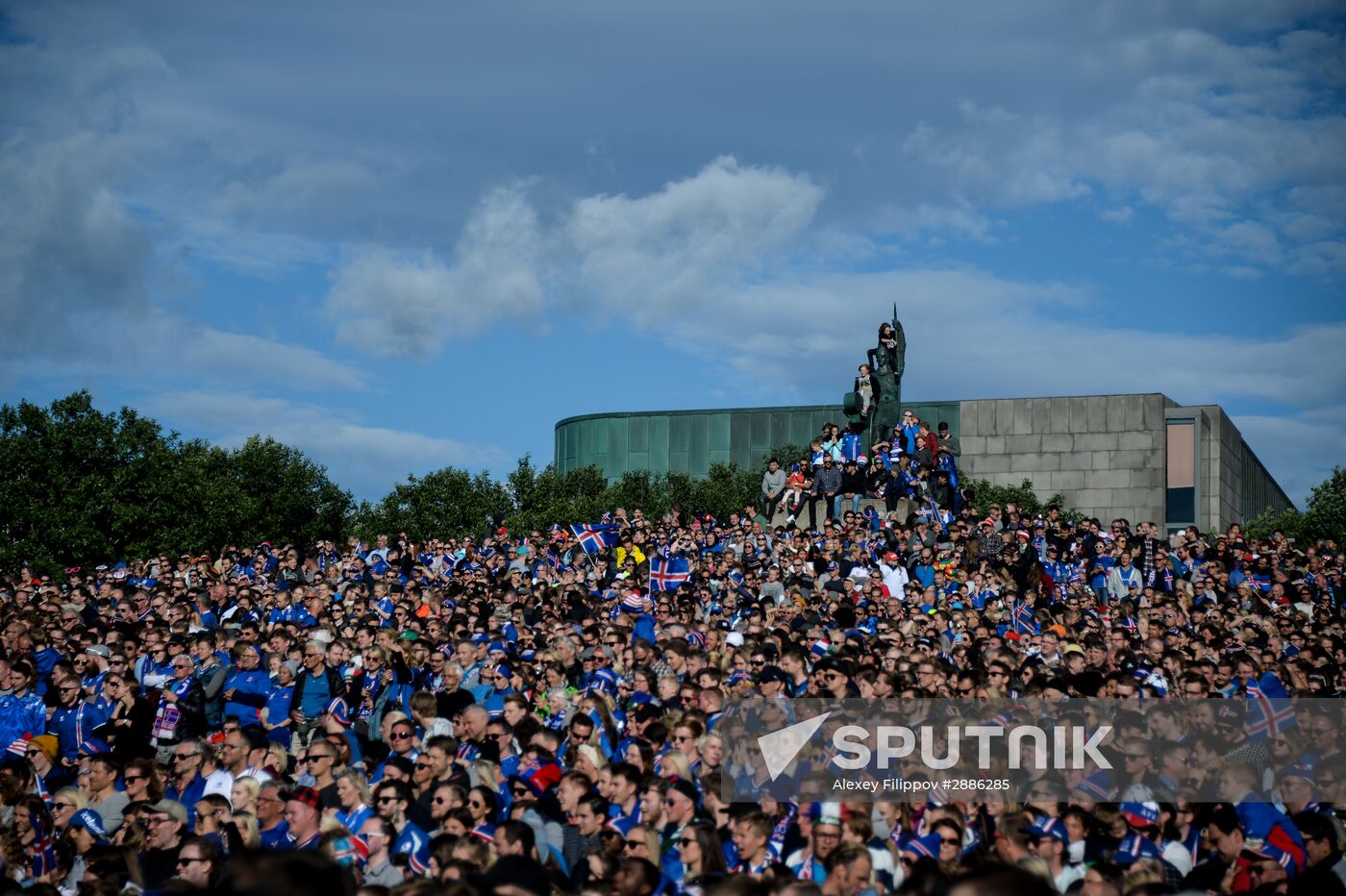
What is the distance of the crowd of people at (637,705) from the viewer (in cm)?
848

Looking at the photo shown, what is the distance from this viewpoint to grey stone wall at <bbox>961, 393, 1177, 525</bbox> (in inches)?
2928

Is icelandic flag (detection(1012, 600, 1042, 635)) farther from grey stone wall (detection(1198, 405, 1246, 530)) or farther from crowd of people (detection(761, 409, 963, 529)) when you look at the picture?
grey stone wall (detection(1198, 405, 1246, 530))

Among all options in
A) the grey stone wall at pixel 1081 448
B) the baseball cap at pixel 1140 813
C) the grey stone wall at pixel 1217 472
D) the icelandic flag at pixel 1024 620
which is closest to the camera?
the baseball cap at pixel 1140 813

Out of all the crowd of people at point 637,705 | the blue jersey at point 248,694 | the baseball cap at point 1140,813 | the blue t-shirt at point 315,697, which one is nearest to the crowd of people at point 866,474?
the crowd of people at point 637,705

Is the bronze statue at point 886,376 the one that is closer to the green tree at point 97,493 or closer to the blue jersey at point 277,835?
the blue jersey at point 277,835

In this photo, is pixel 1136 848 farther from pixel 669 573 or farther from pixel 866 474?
pixel 866 474

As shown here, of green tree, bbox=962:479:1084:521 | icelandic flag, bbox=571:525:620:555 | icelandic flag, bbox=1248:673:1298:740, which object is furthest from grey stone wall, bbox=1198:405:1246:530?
icelandic flag, bbox=1248:673:1298:740

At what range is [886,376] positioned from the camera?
3039 cm

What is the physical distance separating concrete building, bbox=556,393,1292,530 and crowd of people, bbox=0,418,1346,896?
51015 mm

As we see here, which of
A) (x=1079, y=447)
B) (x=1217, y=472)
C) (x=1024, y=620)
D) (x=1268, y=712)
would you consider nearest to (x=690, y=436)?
(x=1079, y=447)

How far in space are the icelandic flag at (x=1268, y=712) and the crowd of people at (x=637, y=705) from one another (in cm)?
9

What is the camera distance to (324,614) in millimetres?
20594

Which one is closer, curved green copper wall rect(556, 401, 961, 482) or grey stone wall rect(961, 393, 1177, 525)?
grey stone wall rect(961, 393, 1177, 525)

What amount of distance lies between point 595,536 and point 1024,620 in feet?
32.5
